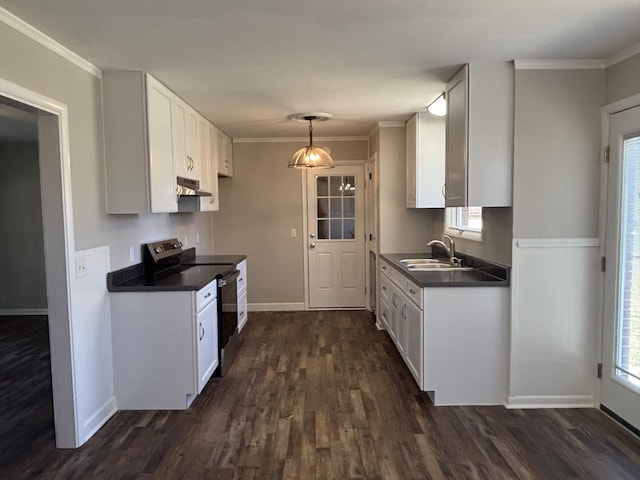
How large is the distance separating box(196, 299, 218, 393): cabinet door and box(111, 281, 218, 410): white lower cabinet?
4cm

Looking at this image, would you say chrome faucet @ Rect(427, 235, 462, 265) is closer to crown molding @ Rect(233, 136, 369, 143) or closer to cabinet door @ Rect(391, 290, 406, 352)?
cabinet door @ Rect(391, 290, 406, 352)

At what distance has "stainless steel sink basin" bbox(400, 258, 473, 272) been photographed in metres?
3.73

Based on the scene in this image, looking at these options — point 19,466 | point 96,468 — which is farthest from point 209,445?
point 19,466

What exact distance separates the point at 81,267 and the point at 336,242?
149 inches

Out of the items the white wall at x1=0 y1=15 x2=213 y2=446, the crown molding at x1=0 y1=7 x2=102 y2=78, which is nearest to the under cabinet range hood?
the white wall at x1=0 y1=15 x2=213 y2=446

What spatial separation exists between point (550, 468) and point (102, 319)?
2841 mm

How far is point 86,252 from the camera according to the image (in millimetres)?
2799

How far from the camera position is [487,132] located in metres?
3.06

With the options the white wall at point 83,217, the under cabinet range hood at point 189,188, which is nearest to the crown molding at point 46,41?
the white wall at point 83,217

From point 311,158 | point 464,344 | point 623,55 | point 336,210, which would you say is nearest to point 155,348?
point 464,344

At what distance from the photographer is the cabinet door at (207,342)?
3.24 m

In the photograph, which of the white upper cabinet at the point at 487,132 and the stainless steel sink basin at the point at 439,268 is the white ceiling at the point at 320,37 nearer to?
the white upper cabinet at the point at 487,132

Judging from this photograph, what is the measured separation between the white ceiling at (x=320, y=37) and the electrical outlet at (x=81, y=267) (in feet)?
4.05

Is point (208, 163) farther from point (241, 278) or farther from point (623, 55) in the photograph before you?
point (623, 55)
